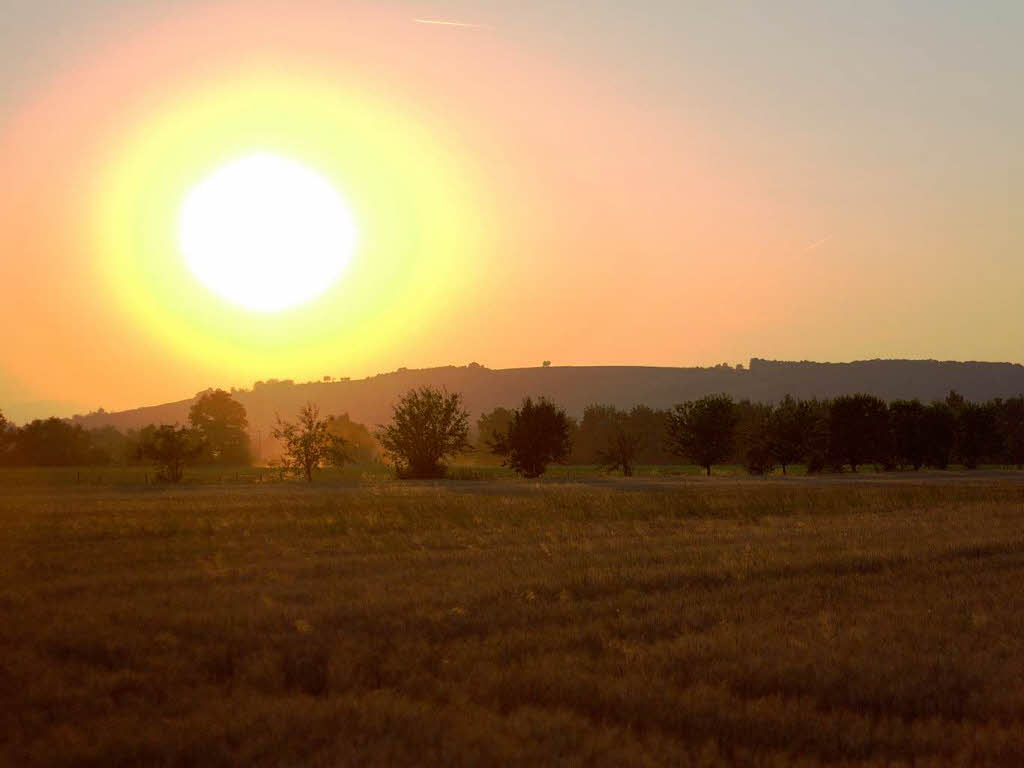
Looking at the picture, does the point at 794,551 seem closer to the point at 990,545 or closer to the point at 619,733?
the point at 990,545

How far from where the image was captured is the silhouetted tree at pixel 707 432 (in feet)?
315

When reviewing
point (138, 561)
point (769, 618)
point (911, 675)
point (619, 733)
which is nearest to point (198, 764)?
point (619, 733)

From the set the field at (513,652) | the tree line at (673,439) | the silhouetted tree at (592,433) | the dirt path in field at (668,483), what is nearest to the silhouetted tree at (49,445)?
the tree line at (673,439)

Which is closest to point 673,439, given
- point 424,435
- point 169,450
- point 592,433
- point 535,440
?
point 535,440

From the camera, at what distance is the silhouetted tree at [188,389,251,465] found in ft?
432

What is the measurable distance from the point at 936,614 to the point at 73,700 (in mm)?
12845

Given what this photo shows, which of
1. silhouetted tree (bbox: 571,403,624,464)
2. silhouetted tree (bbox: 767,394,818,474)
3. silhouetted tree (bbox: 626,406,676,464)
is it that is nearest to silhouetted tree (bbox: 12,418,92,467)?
silhouetted tree (bbox: 571,403,624,464)

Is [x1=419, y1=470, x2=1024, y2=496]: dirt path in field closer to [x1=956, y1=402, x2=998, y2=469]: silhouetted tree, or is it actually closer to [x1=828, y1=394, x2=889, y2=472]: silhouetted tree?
[x1=828, y1=394, x2=889, y2=472]: silhouetted tree

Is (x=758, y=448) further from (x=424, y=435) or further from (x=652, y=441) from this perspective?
(x=652, y=441)

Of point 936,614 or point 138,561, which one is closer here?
point 936,614

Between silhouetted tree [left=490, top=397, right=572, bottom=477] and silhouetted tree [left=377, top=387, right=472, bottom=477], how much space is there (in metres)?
6.09

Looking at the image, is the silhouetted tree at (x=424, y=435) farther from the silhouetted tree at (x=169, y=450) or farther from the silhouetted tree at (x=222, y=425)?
the silhouetted tree at (x=222, y=425)

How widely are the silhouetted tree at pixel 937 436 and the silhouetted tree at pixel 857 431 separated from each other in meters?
6.55

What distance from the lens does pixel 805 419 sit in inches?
3814
